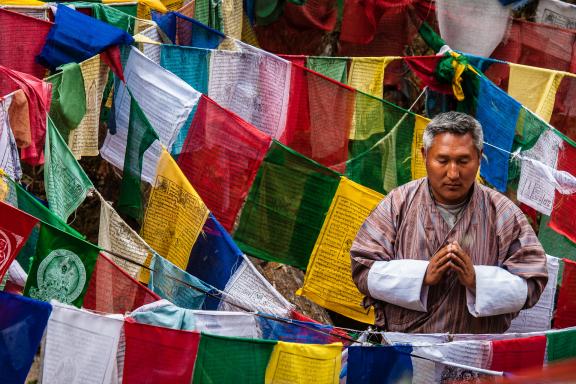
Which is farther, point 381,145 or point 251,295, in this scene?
point 381,145

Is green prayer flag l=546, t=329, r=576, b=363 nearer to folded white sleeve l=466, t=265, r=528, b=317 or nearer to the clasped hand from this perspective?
folded white sleeve l=466, t=265, r=528, b=317

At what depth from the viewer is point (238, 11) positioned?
34.1 ft

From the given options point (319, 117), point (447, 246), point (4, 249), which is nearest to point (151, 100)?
point (319, 117)

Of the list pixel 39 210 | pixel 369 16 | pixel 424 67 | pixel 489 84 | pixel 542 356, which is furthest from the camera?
pixel 369 16

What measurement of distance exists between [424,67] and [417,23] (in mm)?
2081

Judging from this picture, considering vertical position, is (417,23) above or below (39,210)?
above

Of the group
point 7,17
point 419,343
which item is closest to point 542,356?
point 419,343

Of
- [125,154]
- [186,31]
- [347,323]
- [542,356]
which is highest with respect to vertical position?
[186,31]

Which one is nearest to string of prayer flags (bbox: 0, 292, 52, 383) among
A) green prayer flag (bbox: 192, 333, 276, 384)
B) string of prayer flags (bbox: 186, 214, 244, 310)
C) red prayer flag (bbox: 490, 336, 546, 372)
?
green prayer flag (bbox: 192, 333, 276, 384)

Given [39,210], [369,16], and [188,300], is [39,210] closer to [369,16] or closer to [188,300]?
[188,300]

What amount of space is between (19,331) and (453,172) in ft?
7.36

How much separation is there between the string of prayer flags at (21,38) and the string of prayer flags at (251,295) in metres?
2.18

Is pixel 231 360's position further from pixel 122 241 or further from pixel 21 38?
pixel 21 38

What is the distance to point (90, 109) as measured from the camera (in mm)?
7188
